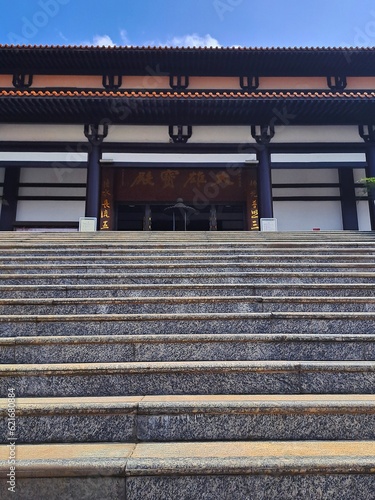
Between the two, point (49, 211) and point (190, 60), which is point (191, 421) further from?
point (190, 60)

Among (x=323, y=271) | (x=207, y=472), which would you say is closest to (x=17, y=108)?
(x=323, y=271)

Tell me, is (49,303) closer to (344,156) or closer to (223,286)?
(223,286)

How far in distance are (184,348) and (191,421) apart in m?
0.78

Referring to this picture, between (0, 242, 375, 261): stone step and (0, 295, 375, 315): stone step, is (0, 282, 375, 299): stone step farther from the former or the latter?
(0, 242, 375, 261): stone step

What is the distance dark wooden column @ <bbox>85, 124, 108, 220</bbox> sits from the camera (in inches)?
356

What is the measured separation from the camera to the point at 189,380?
2484mm

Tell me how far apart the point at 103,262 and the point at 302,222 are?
26.3 feet

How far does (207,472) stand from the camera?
176cm

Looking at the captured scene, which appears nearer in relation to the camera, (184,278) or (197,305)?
(197,305)

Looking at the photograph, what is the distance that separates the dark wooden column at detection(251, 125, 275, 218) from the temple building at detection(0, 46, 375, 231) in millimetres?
30

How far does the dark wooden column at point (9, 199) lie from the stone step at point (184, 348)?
8.93 metres

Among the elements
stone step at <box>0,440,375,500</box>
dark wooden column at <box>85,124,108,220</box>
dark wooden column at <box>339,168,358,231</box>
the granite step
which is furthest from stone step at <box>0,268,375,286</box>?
dark wooden column at <box>339,168,358,231</box>

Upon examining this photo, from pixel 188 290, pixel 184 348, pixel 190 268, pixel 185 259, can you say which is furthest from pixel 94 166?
pixel 184 348

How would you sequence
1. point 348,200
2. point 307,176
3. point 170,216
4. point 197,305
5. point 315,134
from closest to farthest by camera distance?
point 197,305 → point 315,134 → point 348,200 → point 307,176 → point 170,216
